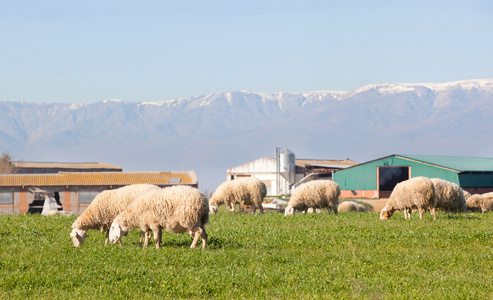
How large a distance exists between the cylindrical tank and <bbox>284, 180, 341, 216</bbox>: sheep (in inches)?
2576

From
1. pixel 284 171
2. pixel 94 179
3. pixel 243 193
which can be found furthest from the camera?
pixel 284 171

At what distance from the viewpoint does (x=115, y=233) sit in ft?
51.0

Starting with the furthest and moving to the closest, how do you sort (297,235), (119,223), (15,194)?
(15,194), (297,235), (119,223)

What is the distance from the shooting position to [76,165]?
128 metres

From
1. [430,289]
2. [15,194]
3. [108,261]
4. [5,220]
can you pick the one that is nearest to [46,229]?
[5,220]

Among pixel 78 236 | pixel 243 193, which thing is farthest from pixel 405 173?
pixel 78 236

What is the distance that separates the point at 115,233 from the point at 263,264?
467 cm

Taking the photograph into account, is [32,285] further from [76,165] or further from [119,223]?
[76,165]

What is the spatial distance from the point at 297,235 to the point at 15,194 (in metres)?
61.0

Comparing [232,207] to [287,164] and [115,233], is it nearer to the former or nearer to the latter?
[115,233]

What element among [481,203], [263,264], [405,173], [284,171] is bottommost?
[263,264]

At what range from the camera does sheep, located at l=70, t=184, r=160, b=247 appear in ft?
55.3

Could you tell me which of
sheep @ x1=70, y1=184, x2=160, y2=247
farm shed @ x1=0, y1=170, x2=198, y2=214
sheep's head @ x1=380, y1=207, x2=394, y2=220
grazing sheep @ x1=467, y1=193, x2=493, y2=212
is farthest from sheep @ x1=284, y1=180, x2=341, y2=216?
farm shed @ x1=0, y1=170, x2=198, y2=214

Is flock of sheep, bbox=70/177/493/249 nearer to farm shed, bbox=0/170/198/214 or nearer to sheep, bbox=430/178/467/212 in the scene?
sheep, bbox=430/178/467/212
